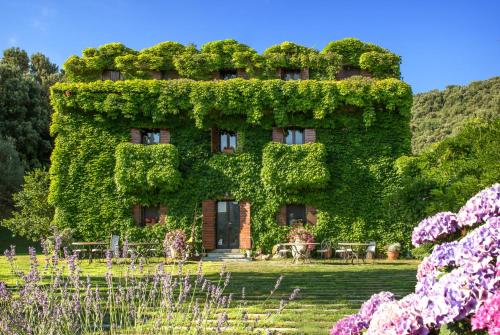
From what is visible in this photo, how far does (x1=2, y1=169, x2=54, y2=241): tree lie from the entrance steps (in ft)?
24.0

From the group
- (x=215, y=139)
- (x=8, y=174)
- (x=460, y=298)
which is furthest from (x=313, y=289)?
(x=8, y=174)

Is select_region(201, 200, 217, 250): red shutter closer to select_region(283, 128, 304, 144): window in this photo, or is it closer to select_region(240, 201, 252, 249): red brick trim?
select_region(240, 201, 252, 249): red brick trim

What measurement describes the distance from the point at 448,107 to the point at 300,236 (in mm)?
30874

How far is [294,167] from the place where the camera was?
1922cm

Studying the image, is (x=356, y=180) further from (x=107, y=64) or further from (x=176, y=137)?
(x=107, y=64)

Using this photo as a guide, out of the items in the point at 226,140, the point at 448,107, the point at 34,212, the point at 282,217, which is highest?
the point at 448,107

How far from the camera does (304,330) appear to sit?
5812mm

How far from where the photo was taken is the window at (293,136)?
805 inches

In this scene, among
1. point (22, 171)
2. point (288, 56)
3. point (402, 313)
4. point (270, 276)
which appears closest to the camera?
point (402, 313)

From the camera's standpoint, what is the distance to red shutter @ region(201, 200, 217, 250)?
19.9 m

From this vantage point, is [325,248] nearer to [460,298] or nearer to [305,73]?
[305,73]

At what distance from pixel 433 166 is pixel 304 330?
5.11 metres

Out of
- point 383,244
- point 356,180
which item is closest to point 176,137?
point 356,180

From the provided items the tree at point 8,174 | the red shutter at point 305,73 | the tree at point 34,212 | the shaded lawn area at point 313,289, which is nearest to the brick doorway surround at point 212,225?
the shaded lawn area at point 313,289
